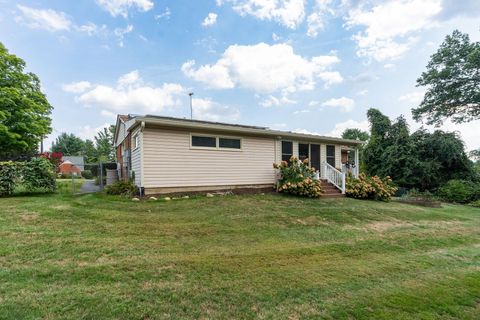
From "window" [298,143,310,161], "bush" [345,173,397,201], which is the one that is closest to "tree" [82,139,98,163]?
"window" [298,143,310,161]

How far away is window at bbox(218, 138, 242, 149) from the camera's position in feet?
32.8

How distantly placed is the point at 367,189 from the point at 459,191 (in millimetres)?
8857

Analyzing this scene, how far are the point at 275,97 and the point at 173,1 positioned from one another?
30.2 ft

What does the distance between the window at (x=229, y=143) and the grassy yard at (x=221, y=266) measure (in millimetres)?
3898

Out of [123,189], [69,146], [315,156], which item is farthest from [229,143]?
[69,146]

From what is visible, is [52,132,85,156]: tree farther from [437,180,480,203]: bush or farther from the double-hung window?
[437,180,480,203]: bush

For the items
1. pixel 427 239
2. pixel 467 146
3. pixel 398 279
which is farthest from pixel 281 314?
pixel 467 146

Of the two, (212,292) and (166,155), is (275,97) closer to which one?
(166,155)

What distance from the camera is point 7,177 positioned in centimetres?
805

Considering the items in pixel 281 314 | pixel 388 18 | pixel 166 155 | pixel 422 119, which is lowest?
pixel 281 314

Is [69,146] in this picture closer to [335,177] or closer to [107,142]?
[107,142]

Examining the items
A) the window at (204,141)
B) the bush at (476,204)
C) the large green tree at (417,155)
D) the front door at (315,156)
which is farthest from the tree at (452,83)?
the window at (204,141)

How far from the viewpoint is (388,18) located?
38.9 feet

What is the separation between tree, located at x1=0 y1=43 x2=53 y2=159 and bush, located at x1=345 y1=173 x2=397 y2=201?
1827 cm
